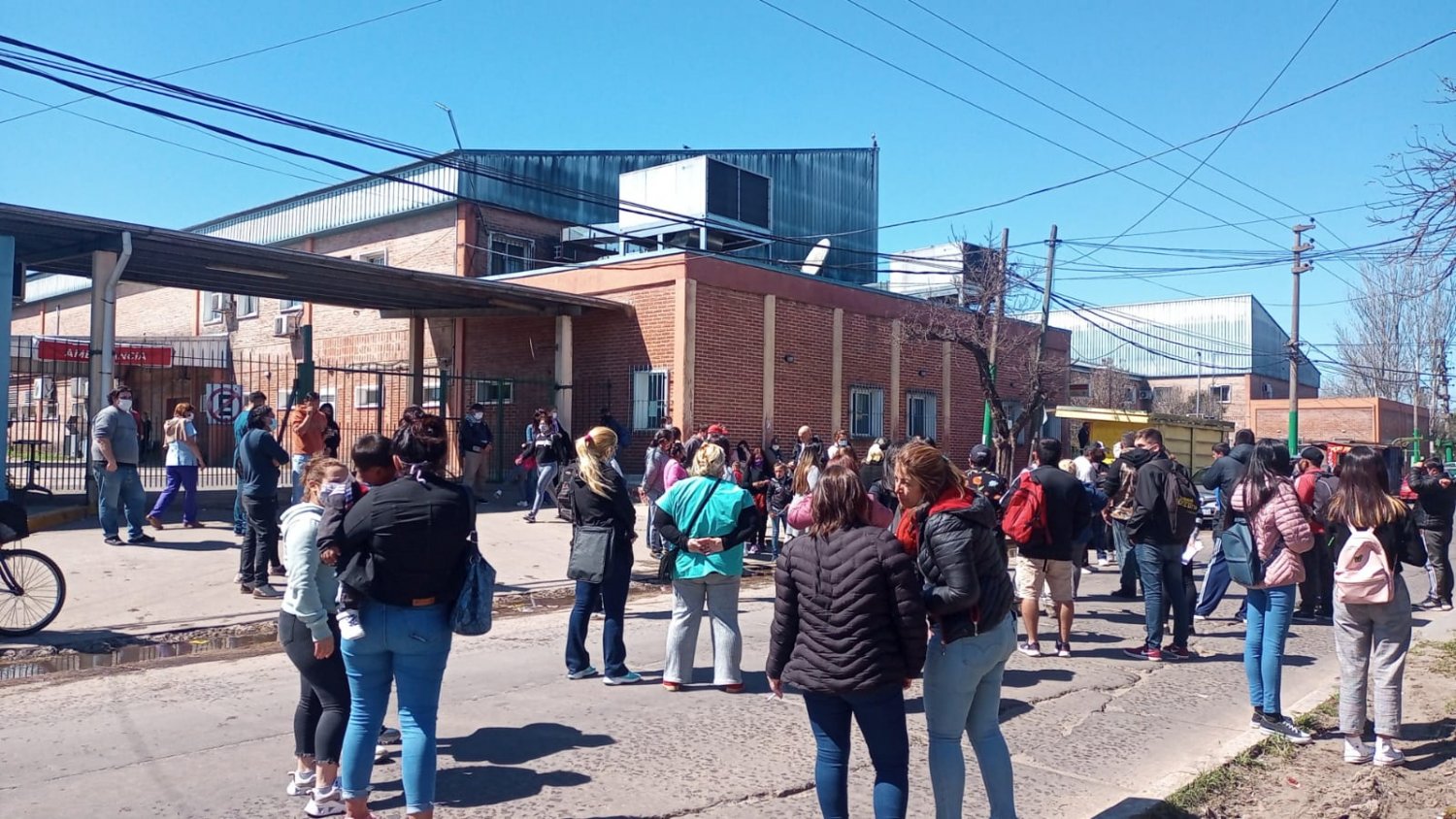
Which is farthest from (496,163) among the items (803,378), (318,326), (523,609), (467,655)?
(467,655)

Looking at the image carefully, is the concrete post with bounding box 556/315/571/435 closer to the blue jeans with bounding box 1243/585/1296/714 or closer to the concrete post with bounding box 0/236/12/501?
the concrete post with bounding box 0/236/12/501

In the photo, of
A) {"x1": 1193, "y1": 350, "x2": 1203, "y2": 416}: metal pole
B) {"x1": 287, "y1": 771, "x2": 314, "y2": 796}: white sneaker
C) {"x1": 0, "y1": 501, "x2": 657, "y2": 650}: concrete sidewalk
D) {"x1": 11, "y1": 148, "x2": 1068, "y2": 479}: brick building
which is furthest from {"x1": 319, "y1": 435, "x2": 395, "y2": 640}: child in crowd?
{"x1": 1193, "y1": 350, "x2": 1203, "y2": 416}: metal pole

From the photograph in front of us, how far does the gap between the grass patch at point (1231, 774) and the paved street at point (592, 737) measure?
0.14 metres

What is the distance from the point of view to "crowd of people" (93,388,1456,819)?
13.7ft

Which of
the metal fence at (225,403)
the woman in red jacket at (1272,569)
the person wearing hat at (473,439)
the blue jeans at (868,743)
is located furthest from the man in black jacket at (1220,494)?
the metal fence at (225,403)

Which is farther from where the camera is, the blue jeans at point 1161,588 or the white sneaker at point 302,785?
the blue jeans at point 1161,588

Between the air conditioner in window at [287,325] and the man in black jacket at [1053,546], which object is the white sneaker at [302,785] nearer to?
the man in black jacket at [1053,546]

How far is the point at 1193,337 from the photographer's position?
183ft

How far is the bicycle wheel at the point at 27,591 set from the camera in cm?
878

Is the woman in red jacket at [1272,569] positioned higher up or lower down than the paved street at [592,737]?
higher up

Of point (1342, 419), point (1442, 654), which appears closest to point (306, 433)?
point (1442, 654)

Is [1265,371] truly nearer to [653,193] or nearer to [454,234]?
[653,193]

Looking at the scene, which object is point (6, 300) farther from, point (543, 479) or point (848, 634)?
point (848, 634)

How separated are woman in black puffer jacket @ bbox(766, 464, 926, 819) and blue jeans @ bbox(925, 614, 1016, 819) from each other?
10.3 inches
